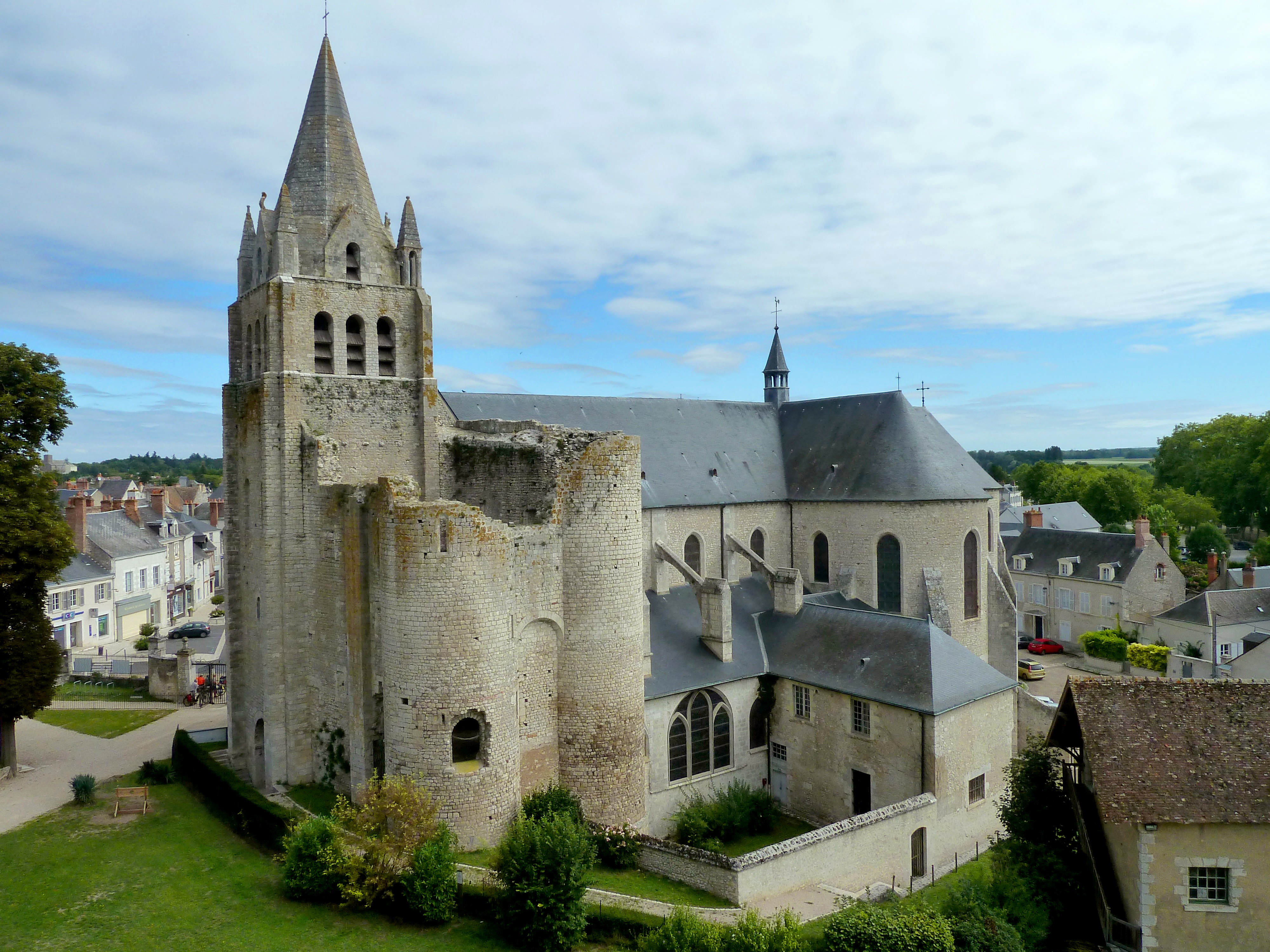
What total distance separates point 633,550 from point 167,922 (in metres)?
11.4

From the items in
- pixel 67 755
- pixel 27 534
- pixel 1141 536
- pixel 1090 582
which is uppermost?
pixel 27 534

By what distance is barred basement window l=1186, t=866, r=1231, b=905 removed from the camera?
13.3m

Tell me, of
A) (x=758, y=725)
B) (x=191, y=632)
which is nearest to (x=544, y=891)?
(x=758, y=725)

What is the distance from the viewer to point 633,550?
63.8 ft

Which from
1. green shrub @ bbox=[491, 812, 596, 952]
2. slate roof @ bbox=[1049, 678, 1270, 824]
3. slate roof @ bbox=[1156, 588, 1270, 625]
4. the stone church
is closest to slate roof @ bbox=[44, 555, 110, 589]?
the stone church

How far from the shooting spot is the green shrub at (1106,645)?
3834 cm

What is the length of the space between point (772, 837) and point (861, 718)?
384cm

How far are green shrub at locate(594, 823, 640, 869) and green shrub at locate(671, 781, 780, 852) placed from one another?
205cm

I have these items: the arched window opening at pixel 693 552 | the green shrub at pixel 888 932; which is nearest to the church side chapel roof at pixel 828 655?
Answer: the arched window opening at pixel 693 552

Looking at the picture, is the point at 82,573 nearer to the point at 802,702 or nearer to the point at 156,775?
the point at 156,775

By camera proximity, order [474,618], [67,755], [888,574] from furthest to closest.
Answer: [888,574]
[67,755]
[474,618]

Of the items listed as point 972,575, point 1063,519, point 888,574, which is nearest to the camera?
point 888,574

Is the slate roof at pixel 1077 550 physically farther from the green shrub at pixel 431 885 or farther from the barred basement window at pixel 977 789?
the green shrub at pixel 431 885

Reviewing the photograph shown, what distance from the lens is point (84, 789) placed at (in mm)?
20516
